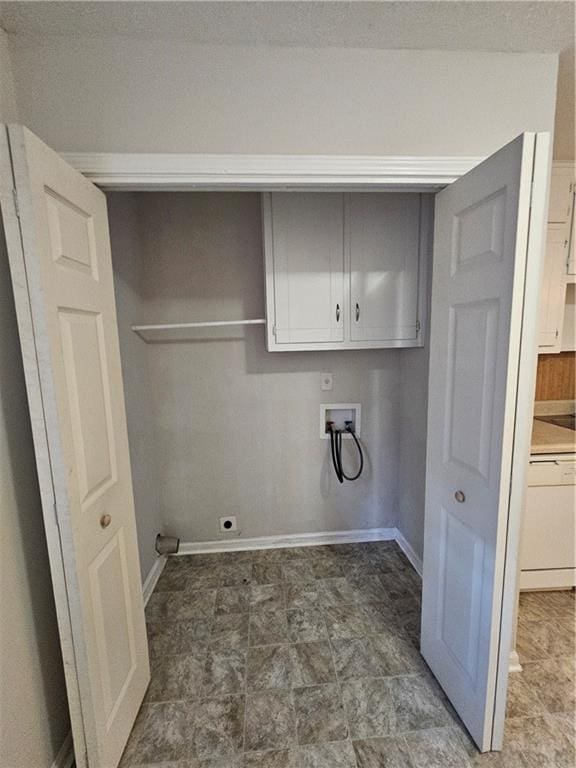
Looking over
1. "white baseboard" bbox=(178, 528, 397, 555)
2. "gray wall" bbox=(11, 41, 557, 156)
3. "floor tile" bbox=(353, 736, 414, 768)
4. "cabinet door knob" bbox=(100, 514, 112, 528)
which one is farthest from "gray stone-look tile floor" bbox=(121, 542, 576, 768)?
"gray wall" bbox=(11, 41, 557, 156)

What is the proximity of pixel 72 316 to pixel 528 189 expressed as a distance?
136 centimetres

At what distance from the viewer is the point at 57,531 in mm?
1021

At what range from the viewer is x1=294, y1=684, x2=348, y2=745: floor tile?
1390mm

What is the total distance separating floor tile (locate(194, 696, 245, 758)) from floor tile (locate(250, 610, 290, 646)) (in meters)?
0.31

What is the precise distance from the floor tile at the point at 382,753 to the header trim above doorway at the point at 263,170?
83.4 inches

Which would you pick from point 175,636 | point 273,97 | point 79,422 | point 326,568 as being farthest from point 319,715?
point 273,97

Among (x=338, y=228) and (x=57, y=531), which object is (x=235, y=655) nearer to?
(x=57, y=531)

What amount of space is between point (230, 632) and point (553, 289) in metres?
2.82

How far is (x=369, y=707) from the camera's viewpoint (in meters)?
1.49

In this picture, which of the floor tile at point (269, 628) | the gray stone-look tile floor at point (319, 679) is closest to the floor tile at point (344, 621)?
the gray stone-look tile floor at point (319, 679)

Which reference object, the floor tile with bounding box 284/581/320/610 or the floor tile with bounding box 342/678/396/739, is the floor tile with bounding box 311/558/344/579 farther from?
the floor tile with bounding box 342/678/396/739

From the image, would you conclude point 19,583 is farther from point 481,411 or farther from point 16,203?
point 481,411

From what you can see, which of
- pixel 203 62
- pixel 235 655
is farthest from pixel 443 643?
pixel 203 62

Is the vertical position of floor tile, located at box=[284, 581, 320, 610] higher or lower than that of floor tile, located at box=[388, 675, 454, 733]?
higher
